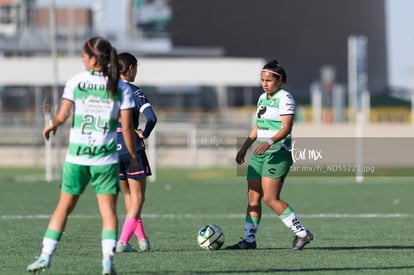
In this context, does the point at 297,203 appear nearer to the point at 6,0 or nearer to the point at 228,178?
the point at 228,178

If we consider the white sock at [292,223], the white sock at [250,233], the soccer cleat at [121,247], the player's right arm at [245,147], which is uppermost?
the player's right arm at [245,147]

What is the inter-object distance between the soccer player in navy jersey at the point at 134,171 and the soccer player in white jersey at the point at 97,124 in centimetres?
235

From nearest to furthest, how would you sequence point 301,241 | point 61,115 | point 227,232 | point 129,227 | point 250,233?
point 61,115 < point 129,227 < point 301,241 < point 250,233 < point 227,232

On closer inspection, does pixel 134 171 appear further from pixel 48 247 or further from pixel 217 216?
pixel 217 216

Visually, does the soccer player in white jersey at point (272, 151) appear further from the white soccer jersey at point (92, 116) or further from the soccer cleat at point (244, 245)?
the white soccer jersey at point (92, 116)

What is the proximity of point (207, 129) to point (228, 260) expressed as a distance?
40542 millimetres

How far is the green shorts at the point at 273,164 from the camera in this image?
1235 cm

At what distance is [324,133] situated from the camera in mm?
55594

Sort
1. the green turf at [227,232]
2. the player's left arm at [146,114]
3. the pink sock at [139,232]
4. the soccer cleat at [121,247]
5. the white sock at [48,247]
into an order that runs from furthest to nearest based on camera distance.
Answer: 1. the pink sock at [139,232]
2. the soccer cleat at [121,247]
3. the player's left arm at [146,114]
4. the green turf at [227,232]
5. the white sock at [48,247]

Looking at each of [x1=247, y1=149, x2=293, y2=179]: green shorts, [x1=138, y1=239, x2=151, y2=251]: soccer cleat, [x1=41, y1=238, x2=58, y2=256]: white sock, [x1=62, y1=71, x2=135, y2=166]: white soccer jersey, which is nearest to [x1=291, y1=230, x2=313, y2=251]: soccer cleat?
[x1=247, y1=149, x2=293, y2=179]: green shorts

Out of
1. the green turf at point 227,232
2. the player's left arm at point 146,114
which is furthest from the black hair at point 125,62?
the green turf at point 227,232

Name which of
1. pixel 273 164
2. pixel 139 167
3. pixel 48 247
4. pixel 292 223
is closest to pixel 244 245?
pixel 292 223

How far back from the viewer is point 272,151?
12.4 m

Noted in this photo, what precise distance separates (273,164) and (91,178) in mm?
3108
